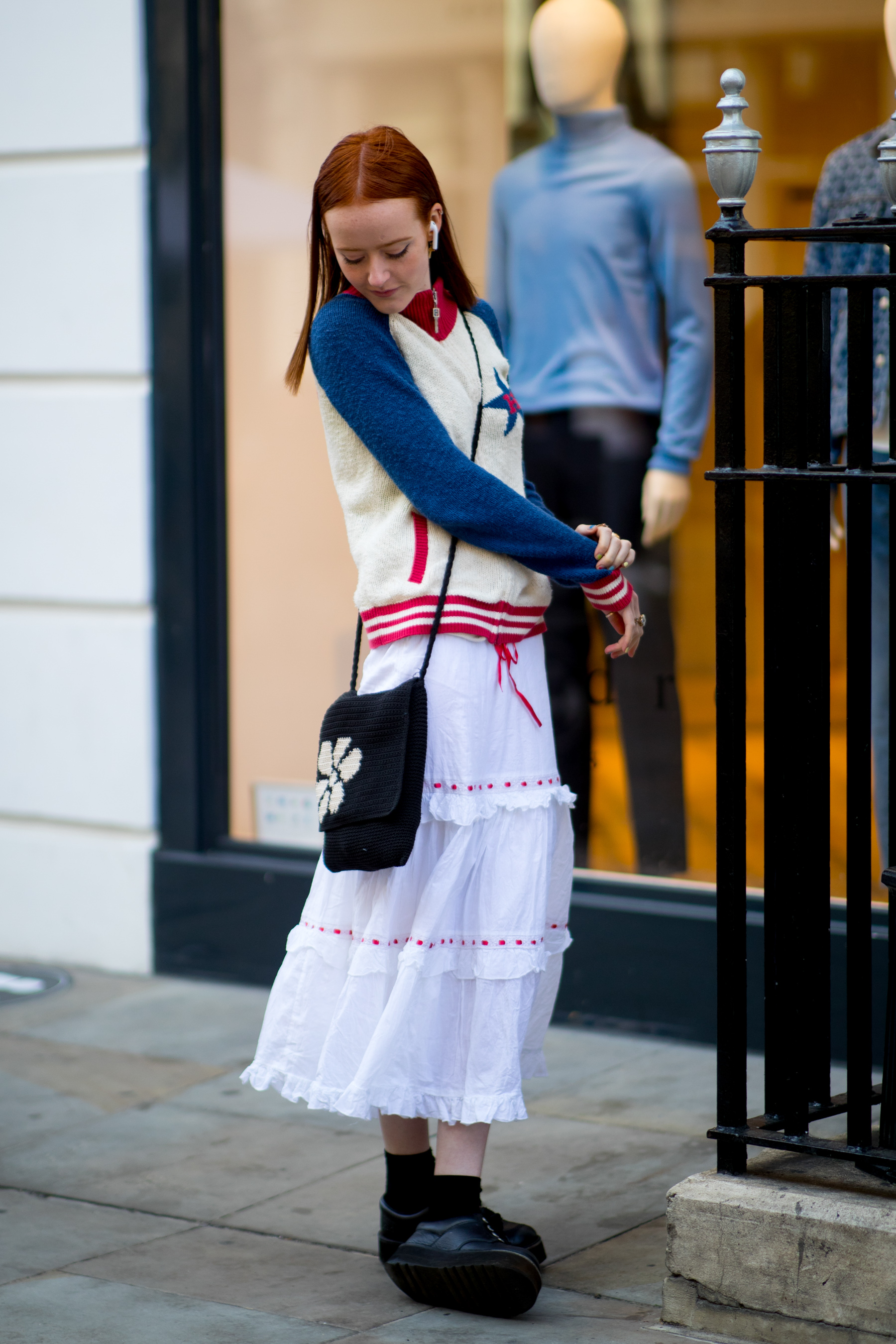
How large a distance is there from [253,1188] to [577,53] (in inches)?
122

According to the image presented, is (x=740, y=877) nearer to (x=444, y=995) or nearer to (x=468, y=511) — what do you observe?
(x=444, y=995)

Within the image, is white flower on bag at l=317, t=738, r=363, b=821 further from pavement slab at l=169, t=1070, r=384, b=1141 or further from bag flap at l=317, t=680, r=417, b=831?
pavement slab at l=169, t=1070, r=384, b=1141

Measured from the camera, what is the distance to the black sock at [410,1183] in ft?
10.8

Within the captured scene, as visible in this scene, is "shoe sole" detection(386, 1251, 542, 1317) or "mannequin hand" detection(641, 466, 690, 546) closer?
"shoe sole" detection(386, 1251, 542, 1317)

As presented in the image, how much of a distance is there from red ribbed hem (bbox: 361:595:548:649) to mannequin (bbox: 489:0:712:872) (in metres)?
1.77

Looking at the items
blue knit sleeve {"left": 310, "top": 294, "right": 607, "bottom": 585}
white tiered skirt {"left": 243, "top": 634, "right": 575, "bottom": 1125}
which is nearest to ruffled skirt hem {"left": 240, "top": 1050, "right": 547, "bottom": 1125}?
white tiered skirt {"left": 243, "top": 634, "right": 575, "bottom": 1125}

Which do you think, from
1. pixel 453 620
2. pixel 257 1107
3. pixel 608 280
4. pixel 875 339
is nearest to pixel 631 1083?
pixel 257 1107

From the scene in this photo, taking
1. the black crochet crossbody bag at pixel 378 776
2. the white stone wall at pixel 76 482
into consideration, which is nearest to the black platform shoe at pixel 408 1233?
the black crochet crossbody bag at pixel 378 776

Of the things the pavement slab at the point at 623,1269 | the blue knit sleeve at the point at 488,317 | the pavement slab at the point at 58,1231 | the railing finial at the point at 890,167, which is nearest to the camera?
the railing finial at the point at 890,167

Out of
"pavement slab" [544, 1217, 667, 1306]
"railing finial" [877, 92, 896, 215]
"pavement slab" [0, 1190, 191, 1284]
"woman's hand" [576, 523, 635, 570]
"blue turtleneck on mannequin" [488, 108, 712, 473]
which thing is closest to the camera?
"railing finial" [877, 92, 896, 215]

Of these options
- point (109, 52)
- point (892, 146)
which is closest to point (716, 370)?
point (892, 146)

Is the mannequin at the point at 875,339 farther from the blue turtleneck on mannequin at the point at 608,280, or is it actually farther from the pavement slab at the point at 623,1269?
the pavement slab at the point at 623,1269

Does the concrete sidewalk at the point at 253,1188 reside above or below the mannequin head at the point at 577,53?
below

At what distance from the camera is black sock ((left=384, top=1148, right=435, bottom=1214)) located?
3.30 meters
